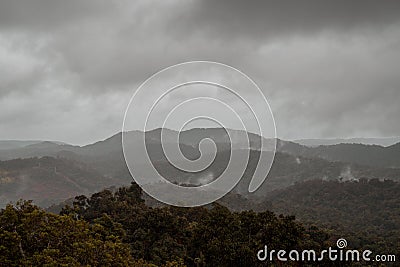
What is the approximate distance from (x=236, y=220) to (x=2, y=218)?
908cm

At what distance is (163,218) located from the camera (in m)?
22.8

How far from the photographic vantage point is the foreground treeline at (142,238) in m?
11.1

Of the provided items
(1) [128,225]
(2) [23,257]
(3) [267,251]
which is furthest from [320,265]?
(1) [128,225]

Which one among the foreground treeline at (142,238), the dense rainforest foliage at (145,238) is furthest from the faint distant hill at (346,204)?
the foreground treeline at (142,238)

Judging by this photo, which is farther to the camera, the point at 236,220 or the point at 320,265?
the point at 236,220

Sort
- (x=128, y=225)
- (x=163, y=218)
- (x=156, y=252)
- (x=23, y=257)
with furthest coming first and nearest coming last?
1. (x=128, y=225)
2. (x=163, y=218)
3. (x=156, y=252)
4. (x=23, y=257)

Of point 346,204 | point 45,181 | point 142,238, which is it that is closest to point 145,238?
point 142,238

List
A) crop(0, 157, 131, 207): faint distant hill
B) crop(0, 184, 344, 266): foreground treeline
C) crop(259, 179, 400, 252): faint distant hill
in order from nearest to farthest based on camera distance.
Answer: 1. crop(0, 184, 344, 266): foreground treeline
2. crop(259, 179, 400, 252): faint distant hill
3. crop(0, 157, 131, 207): faint distant hill

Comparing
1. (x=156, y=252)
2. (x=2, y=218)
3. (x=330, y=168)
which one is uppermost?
(x=330, y=168)

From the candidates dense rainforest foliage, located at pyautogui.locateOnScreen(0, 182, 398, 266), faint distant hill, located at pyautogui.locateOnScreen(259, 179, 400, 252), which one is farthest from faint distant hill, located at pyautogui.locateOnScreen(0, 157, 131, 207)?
dense rainforest foliage, located at pyautogui.locateOnScreen(0, 182, 398, 266)

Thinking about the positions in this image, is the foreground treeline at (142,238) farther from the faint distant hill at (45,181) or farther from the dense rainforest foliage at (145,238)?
the faint distant hill at (45,181)

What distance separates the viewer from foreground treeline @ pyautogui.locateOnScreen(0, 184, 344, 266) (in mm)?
11102

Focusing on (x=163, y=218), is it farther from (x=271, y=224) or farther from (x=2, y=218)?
(x=2, y=218)

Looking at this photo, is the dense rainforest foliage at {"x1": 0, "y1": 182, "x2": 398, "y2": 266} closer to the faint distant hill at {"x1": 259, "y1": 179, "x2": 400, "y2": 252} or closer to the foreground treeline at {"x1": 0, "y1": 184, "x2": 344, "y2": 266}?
the foreground treeline at {"x1": 0, "y1": 184, "x2": 344, "y2": 266}
